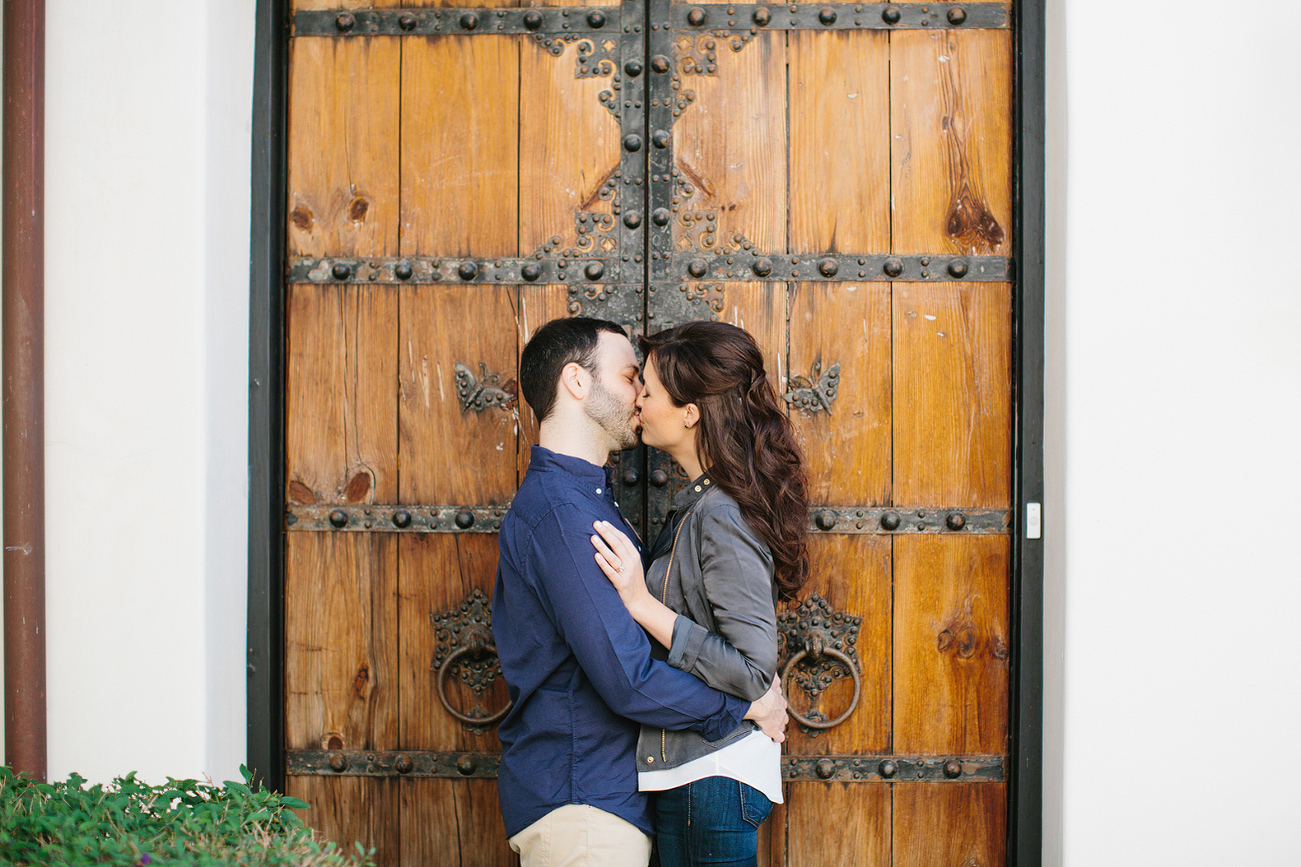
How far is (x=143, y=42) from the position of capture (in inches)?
66.2

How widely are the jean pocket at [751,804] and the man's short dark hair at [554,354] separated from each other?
2.47ft

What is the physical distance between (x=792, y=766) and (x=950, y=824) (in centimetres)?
39

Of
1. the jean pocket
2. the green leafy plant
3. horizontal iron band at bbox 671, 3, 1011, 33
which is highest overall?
horizontal iron band at bbox 671, 3, 1011, 33

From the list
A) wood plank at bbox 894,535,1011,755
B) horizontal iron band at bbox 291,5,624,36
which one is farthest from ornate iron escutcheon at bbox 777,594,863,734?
horizontal iron band at bbox 291,5,624,36

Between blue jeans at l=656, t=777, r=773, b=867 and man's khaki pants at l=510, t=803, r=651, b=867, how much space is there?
8cm

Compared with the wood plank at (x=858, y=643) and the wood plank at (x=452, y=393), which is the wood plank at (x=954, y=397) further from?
the wood plank at (x=452, y=393)

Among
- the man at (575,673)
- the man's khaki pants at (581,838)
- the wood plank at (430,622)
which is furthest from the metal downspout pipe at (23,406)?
the man's khaki pants at (581,838)

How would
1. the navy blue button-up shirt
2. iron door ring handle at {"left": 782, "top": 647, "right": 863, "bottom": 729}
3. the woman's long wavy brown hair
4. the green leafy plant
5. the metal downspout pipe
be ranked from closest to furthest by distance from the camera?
the green leafy plant, the navy blue button-up shirt, the woman's long wavy brown hair, the metal downspout pipe, iron door ring handle at {"left": 782, "top": 647, "right": 863, "bottom": 729}

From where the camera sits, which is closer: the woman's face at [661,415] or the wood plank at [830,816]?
the woman's face at [661,415]

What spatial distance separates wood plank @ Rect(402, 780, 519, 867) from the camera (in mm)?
1830

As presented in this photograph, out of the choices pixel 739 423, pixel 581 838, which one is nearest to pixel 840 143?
pixel 739 423

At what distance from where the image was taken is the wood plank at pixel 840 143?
1816 millimetres

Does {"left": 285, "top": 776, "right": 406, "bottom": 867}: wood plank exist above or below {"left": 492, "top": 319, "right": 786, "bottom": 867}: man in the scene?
below

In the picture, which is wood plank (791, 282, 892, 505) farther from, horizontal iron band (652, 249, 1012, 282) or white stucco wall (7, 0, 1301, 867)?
white stucco wall (7, 0, 1301, 867)
